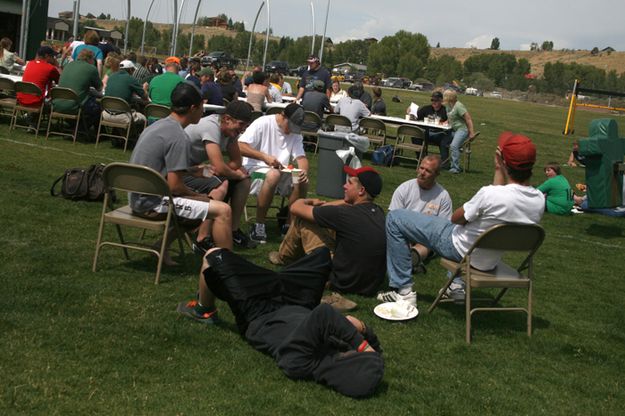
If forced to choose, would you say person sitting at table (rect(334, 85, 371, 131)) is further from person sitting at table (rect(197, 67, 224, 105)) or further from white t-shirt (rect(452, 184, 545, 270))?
white t-shirt (rect(452, 184, 545, 270))

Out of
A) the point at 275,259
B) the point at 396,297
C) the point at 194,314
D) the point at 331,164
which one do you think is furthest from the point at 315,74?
the point at 194,314

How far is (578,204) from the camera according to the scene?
12.4 meters

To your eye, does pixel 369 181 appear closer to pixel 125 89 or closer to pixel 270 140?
pixel 270 140

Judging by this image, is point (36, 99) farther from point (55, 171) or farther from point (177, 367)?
point (177, 367)

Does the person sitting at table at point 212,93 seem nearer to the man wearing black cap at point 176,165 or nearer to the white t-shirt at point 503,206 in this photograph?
the man wearing black cap at point 176,165

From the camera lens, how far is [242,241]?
7.34 m

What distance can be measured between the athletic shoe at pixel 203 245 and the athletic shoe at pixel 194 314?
4.57 feet

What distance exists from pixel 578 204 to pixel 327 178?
17.2 feet

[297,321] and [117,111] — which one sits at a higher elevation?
[117,111]

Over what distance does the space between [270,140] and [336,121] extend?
22.5 ft

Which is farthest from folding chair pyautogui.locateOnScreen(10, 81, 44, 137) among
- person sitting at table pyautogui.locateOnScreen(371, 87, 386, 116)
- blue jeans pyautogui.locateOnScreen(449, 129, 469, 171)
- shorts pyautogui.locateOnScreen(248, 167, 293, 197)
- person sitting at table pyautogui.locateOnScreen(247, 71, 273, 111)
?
person sitting at table pyautogui.locateOnScreen(371, 87, 386, 116)

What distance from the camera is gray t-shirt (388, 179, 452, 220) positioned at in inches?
276

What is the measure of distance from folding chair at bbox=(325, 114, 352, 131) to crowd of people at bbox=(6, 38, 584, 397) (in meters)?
6.51

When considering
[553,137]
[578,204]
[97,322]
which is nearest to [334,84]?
[578,204]
